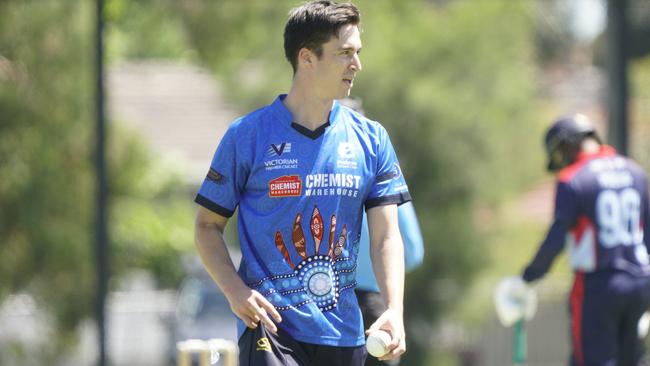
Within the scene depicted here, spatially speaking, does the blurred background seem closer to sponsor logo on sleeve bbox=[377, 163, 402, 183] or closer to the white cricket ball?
sponsor logo on sleeve bbox=[377, 163, 402, 183]

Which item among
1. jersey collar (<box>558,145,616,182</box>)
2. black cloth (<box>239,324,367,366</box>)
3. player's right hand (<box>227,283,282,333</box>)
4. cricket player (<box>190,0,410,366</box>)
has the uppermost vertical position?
jersey collar (<box>558,145,616,182</box>)

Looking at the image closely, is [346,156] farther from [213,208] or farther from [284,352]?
[284,352]

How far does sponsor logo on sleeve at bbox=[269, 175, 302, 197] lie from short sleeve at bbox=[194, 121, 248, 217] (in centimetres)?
12

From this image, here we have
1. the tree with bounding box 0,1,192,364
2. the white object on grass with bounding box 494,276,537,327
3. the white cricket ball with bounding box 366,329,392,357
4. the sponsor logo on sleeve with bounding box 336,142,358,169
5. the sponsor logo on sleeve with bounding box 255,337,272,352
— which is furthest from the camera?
the tree with bounding box 0,1,192,364

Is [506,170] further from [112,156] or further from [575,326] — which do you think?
[575,326]

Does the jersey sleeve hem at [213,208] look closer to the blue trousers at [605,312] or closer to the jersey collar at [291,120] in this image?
the jersey collar at [291,120]

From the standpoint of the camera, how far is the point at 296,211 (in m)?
4.61

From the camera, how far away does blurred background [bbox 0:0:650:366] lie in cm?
1385

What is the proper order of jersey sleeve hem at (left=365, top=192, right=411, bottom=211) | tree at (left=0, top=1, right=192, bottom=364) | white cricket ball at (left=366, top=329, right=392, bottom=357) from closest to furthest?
white cricket ball at (left=366, top=329, right=392, bottom=357) < jersey sleeve hem at (left=365, top=192, right=411, bottom=211) < tree at (left=0, top=1, right=192, bottom=364)

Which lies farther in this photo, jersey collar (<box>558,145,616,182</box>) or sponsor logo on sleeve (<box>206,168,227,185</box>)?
jersey collar (<box>558,145,616,182</box>)

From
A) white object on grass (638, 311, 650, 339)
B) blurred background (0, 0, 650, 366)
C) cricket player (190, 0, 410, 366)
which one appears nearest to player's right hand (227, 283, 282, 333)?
cricket player (190, 0, 410, 366)

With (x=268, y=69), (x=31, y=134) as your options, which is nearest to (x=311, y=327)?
(x=31, y=134)

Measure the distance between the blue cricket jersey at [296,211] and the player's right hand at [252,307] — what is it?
103 millimetres

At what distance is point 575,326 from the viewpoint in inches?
309
